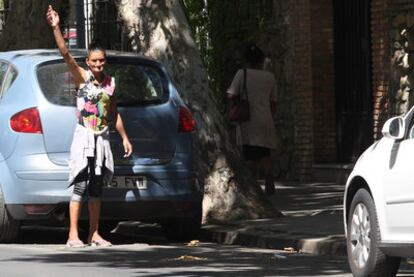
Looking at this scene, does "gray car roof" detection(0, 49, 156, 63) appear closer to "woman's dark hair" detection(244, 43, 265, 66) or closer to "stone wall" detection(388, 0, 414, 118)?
"woman's dark hair" detection(244, 43, 265, 66)

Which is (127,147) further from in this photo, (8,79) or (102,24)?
(102,24)

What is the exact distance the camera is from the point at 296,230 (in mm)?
14828

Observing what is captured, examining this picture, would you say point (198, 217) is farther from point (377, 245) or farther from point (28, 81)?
point (377, 245)

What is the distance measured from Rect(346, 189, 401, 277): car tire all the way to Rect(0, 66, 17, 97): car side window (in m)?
4.14

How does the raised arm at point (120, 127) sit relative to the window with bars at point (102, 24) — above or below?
below

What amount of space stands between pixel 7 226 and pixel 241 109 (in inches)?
199

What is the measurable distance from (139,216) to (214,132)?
2394 millimetres

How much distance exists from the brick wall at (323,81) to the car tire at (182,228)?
7387 mm

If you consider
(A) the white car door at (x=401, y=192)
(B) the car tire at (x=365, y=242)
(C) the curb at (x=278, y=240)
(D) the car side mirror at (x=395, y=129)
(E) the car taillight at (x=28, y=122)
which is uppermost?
(D) the car side mirror at (x=395, y=129)

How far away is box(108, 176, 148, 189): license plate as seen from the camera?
14.5 m

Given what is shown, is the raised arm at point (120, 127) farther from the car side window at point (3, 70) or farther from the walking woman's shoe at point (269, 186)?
the walking woman's shoe at point (269, 186)

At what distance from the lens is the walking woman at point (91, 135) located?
1397 cm

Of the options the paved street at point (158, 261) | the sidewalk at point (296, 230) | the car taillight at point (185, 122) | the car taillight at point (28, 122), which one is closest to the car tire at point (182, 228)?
the paved street at point (158, 261)

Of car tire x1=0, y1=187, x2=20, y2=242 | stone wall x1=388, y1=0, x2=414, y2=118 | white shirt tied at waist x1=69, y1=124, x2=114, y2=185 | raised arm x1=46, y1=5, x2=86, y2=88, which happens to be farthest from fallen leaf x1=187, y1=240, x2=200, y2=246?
stone wall x1=388, y1=0, x2=414, y2=118
